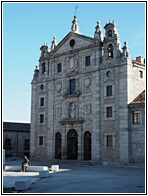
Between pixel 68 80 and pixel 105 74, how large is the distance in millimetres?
5767

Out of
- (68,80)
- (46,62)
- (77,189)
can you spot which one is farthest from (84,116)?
(77,189)

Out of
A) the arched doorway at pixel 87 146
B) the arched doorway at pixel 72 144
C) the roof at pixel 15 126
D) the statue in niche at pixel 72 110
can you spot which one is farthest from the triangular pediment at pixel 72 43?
the roof at pixel 15 126

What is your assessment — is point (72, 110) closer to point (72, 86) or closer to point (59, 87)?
point (72, 86)

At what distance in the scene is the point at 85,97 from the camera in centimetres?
3784

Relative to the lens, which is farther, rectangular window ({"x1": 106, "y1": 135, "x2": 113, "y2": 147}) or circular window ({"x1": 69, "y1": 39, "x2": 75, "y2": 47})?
circular window ({"x1": 69, "y1": 39, "x2": 75, "y2": 47})

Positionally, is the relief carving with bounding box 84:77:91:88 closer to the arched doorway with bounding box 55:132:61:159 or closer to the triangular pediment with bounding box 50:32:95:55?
the triangular pediment with bounding box 50:32:95:55

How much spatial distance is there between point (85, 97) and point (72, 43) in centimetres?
744

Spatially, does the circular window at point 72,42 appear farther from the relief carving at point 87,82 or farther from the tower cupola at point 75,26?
the relief carving at point 87,82

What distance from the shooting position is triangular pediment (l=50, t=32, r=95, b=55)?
127 feet

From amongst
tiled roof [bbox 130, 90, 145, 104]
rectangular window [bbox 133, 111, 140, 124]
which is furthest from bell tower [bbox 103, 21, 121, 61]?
rectangular window [bbox 133, 111, 140, 124]

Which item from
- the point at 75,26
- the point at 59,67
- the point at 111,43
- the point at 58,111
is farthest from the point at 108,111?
the point at 75,26

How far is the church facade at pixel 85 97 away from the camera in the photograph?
34219 millimetres

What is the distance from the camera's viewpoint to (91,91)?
37281mm

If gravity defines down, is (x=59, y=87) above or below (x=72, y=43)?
below
